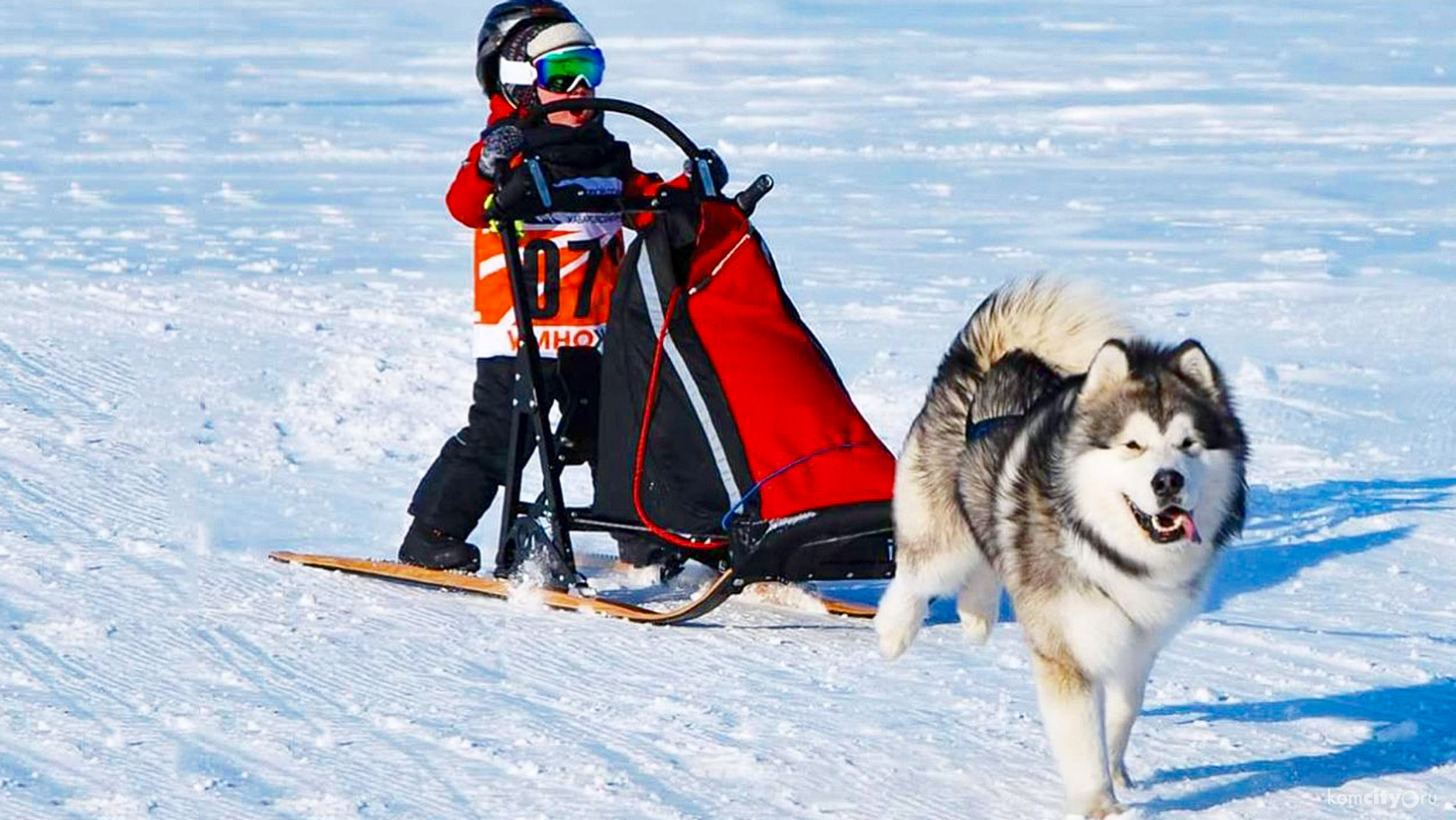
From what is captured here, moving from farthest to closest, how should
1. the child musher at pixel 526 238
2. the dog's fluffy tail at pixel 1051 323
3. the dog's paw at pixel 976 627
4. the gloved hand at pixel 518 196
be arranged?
1. the child musher at pixel 526 238
2. the gloved hand at pixel 518 196
3. the dog's paw at pixel 976 627
4. the dog's fluffy tail at pixel 1051 323

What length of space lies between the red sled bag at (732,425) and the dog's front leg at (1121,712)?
2.85ft

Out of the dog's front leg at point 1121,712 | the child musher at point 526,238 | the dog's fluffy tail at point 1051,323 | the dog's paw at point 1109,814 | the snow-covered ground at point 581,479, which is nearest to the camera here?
the dog's paw at point 1109,814

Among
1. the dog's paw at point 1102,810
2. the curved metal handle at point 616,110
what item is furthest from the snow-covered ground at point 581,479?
→ the curved metal handle at point 616,110

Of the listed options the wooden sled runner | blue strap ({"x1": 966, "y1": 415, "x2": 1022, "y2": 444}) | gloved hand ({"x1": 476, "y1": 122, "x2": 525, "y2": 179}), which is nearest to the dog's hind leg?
blue strap ({"x1": 966, "y1": 415, "x2": 1022, "y2": 444})

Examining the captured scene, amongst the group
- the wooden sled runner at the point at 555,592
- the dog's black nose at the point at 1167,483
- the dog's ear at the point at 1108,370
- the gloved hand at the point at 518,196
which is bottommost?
the wooden sled runner at the point at 555,592

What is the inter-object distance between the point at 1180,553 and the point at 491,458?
6.73 feet

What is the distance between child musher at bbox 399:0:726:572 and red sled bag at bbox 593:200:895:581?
24 centimetres

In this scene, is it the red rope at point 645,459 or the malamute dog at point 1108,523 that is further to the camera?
the red rope at point 645,459

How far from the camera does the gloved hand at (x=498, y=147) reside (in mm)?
4379

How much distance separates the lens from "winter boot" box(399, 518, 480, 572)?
4766 mm

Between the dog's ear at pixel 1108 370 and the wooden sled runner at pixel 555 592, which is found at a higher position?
the dog's ear at pixel 1108 370

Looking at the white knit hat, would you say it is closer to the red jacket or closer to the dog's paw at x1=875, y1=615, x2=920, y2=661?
the red jacket

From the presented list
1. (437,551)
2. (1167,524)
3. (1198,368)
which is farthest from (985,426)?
(437,551)

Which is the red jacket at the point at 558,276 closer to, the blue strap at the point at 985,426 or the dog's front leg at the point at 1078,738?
the blue strap at the point at 985,426
